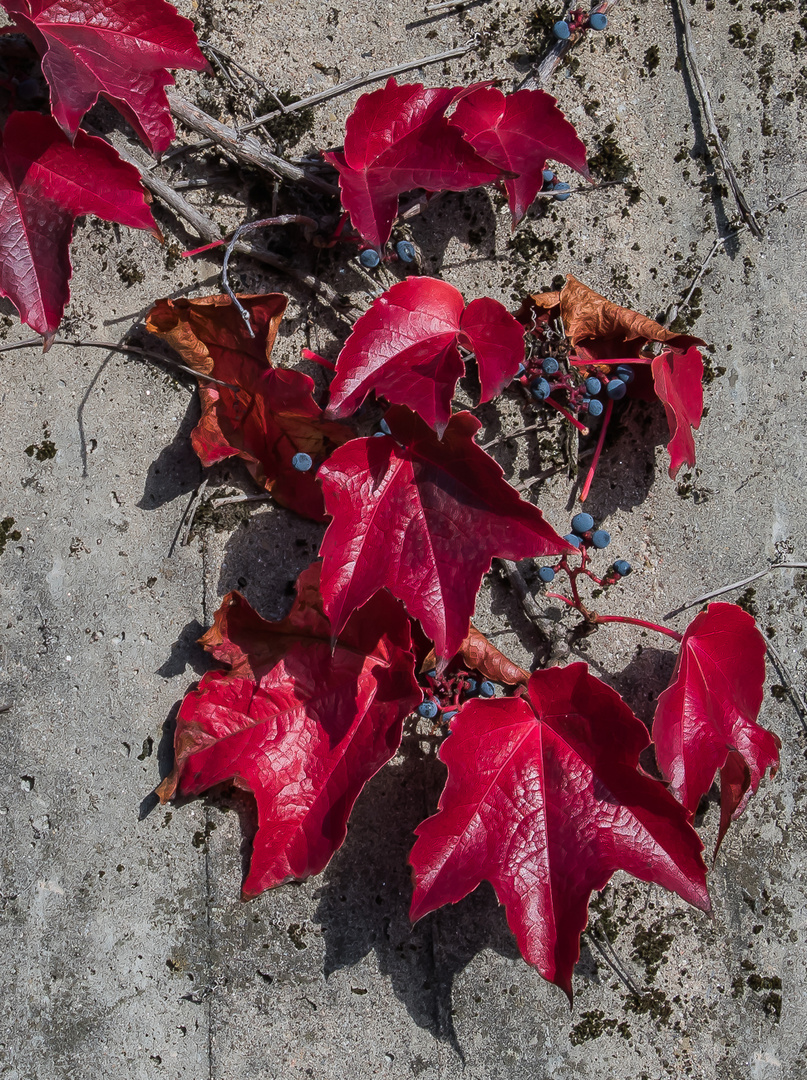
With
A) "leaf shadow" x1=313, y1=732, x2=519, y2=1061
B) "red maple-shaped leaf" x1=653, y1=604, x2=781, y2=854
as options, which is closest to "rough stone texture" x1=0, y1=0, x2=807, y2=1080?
"leaf shadow" x1=313, y1=732, x2=519, y2=1061

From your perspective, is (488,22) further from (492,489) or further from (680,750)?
(680,750)

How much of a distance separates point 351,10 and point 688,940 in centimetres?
158

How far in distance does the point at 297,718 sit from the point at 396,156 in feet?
2.68

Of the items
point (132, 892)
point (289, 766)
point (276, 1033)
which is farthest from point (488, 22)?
point (276, 1033)

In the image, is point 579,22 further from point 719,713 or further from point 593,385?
point 719,713

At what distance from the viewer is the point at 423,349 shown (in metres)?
1.09

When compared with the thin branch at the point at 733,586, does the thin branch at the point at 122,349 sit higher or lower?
higher

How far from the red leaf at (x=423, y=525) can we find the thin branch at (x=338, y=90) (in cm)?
52

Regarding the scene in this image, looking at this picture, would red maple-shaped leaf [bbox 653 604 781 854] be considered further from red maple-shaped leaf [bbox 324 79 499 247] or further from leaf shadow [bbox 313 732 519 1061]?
red maple-shaped leaf [bbox 324 79 499 247]

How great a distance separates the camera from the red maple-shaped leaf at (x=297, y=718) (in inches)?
45.1

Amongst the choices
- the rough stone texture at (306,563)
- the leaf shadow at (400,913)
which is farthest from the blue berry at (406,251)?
the leaf shadow at (400,913)

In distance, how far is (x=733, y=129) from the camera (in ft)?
4.35

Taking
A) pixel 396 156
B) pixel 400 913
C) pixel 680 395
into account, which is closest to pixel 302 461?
pixel 396 156

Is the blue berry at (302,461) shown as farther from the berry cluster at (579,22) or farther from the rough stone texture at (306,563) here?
the berry cluster at (579,22)
